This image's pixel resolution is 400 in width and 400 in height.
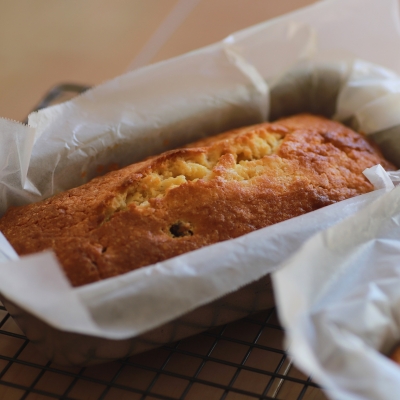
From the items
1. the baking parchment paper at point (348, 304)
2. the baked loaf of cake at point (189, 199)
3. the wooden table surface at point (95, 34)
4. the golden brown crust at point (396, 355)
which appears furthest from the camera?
the wooden table surface at point (95, 34)

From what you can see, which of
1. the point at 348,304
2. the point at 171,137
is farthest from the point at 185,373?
the point at 171,137

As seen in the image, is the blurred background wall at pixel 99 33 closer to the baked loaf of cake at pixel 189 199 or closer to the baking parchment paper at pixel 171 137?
the baking parchment paper at pixel 171 137

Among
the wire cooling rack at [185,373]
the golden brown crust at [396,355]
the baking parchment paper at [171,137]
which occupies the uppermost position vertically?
the baking parchment paper at [171,137]

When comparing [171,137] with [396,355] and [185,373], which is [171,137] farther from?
[396,355]

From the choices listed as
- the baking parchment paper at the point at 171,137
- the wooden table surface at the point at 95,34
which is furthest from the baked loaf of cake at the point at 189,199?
the wooden table surface at the point at 95,34

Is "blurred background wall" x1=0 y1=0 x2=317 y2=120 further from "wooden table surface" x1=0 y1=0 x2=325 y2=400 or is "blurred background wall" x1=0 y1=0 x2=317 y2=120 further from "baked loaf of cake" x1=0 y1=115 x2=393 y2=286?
"baked loaf of cake" x1=0 y1=115 x2=393 y2=286

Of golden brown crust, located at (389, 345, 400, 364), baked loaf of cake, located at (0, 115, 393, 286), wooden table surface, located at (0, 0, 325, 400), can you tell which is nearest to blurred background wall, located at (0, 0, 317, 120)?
wooden table surface, located at (0, 0, 325, 400)
